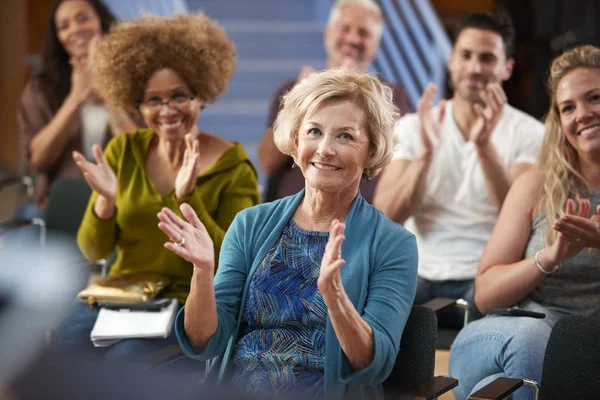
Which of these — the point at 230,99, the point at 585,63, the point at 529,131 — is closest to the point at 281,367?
the point at 585,63

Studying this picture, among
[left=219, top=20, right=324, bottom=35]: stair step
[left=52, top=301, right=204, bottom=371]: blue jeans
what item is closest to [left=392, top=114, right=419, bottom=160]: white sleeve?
[left=52, top=301, right=204, bottom=371]: blue jeans

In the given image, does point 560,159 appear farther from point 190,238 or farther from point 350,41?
point 350,41

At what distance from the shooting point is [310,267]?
1.88 metres

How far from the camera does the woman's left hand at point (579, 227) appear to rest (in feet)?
6.64

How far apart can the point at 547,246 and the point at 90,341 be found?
1.36 meters

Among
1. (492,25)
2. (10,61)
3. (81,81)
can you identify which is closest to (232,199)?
(492,25)

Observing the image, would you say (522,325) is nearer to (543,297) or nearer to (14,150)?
(543,297)

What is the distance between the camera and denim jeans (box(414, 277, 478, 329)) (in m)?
2.92

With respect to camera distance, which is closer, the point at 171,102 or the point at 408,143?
the point at 171,102

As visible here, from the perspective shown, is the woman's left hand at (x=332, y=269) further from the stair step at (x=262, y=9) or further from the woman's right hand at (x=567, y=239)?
the stair step at (x=262, y=9)

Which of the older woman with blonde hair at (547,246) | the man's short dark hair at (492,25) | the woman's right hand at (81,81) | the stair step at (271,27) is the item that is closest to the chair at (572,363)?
the older woman with blonde hair at (547,246)

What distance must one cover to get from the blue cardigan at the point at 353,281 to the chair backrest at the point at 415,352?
0.09 meters

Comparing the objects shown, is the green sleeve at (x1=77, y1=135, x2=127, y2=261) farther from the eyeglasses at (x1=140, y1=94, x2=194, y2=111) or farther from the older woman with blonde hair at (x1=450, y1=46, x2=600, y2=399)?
the older woman with blonde hair at (x1=450, y1=46, x2=600, y2=399)

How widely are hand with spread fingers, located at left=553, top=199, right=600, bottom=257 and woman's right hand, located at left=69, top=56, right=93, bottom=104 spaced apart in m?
2.37
